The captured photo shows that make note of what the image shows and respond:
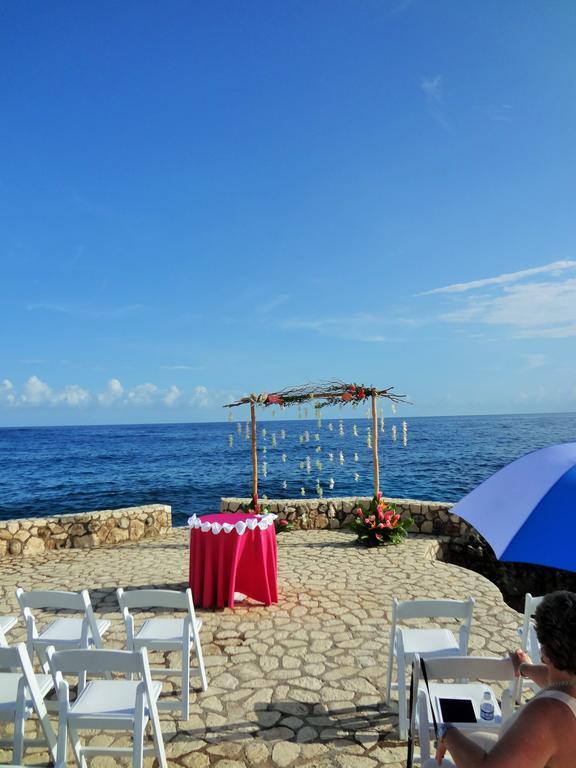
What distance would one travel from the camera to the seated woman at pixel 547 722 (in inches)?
72.8

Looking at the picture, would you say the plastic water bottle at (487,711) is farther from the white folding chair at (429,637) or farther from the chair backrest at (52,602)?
the chair backrest at (52,602)

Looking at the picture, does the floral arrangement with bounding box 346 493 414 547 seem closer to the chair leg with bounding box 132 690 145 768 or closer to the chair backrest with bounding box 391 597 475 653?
the chair backrest with bounding box 391 597 475 653

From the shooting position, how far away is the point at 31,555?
9992mm

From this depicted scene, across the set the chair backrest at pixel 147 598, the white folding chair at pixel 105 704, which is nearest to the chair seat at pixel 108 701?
the white folding chair at pixel 105 704

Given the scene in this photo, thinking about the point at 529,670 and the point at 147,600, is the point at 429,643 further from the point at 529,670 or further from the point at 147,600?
the point at 147,600

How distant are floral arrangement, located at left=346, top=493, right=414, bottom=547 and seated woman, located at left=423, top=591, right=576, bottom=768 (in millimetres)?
7600

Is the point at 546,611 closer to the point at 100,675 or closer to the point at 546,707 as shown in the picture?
the point at 546,707

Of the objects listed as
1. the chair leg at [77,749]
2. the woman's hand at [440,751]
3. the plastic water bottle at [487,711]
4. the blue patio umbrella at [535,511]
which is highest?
the blue patio umbrella at [535,511]

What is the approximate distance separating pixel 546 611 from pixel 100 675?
4.46 meters

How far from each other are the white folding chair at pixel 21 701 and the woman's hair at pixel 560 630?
114 inches

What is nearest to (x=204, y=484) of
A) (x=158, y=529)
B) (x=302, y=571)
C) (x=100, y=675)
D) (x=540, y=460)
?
(x=158, y=529)

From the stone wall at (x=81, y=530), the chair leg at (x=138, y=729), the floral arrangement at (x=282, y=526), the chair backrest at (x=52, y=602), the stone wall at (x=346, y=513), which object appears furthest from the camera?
the floral arrangement at (x=282, y=526)

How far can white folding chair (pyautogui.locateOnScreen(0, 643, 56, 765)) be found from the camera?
3186 mm

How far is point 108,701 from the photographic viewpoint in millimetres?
3268
